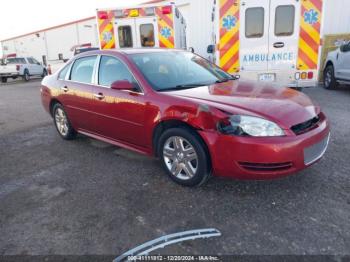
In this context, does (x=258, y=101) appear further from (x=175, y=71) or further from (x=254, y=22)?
(x=254, y=22)

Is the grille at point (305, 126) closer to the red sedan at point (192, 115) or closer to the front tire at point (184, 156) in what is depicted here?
the red sedan at point (192, 115)

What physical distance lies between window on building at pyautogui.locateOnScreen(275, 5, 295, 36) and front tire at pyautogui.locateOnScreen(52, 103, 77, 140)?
4.85 m

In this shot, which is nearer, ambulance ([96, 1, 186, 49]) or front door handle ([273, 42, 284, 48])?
front door handle ([273, 42, 284, 48])

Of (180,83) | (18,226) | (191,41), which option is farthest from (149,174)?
(191,41)

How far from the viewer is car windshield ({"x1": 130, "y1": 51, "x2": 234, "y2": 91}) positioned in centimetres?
367

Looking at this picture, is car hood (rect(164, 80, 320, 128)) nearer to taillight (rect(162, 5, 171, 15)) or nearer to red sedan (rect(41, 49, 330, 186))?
red sedan (rect(41, 49, 330, 186))

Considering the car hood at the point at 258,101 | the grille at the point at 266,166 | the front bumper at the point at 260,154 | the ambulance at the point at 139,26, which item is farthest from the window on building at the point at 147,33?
the grille at the point at 266,166

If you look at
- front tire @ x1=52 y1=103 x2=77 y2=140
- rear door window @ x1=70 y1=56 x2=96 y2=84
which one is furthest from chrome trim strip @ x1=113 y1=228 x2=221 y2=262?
front tire @ x1=52 y1=103 x2=77 y2=140

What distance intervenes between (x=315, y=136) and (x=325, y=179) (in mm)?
704

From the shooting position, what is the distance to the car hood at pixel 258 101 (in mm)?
2883

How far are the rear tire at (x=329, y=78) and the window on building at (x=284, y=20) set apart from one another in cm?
364

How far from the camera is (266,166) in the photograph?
2818 mm

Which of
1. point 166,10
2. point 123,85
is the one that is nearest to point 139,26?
point 166,10

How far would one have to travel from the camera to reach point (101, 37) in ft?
28.3
